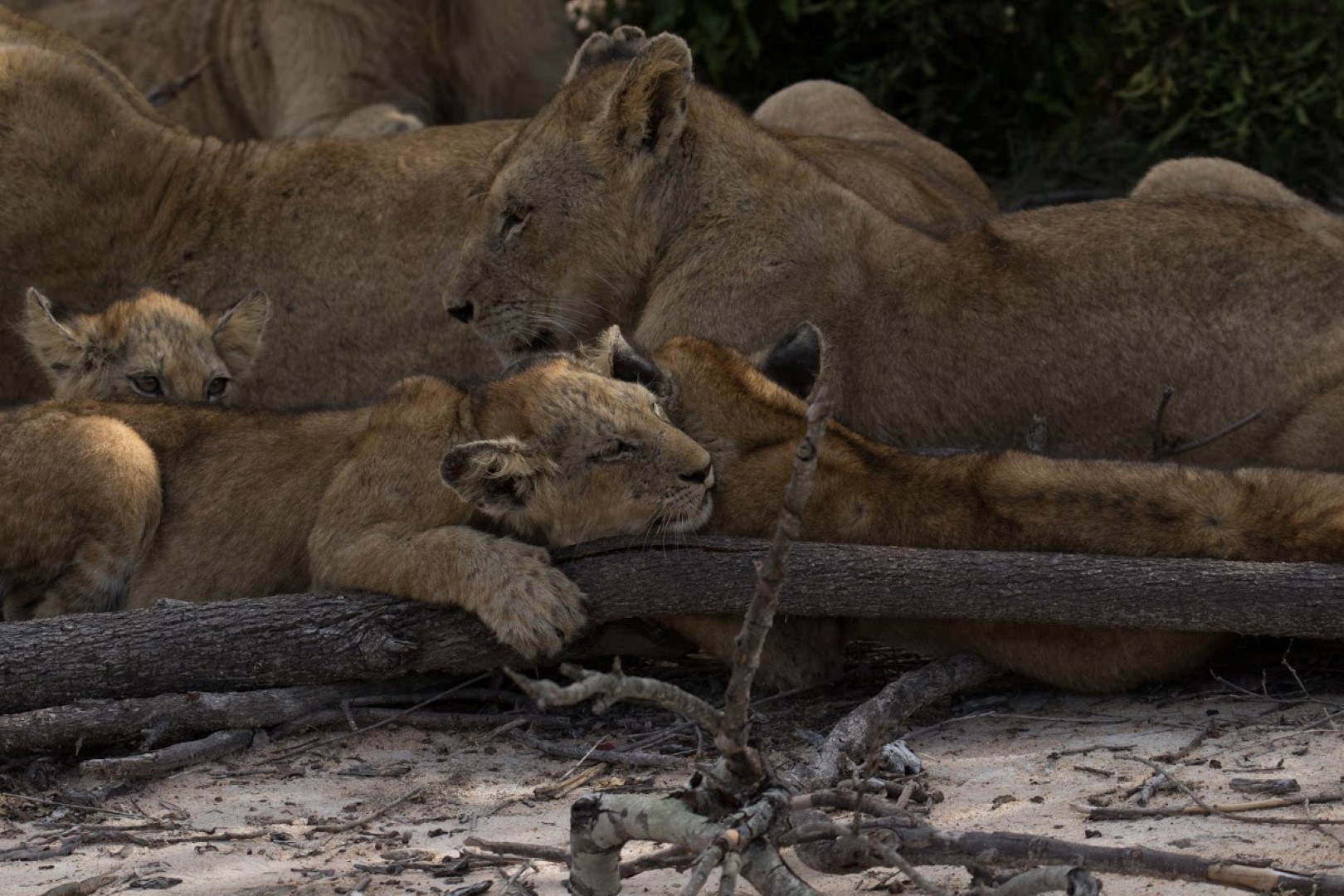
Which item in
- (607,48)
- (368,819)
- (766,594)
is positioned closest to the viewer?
(766,594)

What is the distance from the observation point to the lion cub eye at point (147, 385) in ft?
22.6

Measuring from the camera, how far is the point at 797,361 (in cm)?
580

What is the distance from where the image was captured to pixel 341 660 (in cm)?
527

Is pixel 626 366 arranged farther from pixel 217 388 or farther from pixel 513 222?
pixel 217 388

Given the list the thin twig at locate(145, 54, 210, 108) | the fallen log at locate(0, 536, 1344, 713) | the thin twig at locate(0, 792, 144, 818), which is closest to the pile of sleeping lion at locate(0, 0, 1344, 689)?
the fallen log at locate(0, 536, 1344, 713)

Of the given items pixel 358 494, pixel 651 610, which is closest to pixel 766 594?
pixel 651 610

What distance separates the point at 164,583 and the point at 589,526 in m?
1.44

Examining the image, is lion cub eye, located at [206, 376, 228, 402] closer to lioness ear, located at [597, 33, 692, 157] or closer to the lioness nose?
lioness ear, located at [597, 33, 692, 157]

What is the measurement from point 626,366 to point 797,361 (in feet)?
1.82

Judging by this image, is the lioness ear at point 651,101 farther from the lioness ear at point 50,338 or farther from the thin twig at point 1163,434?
the lioness ear at point 50,338

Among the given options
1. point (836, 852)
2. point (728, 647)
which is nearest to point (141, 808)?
point (728, 647)

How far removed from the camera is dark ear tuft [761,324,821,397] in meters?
5.79

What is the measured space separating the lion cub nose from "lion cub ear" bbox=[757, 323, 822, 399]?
54 cm

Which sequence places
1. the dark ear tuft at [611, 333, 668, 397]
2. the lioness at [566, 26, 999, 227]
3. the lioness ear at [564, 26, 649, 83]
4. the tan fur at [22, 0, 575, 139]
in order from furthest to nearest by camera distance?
1. the tan fur at [22, 0, 575, 139]
2. the lioness at [566, 26, 999, 227]
3. the lioness ear at [564, 26, 649, 83]
4. the dark ear tuft at [611, 333, 668, 397]
